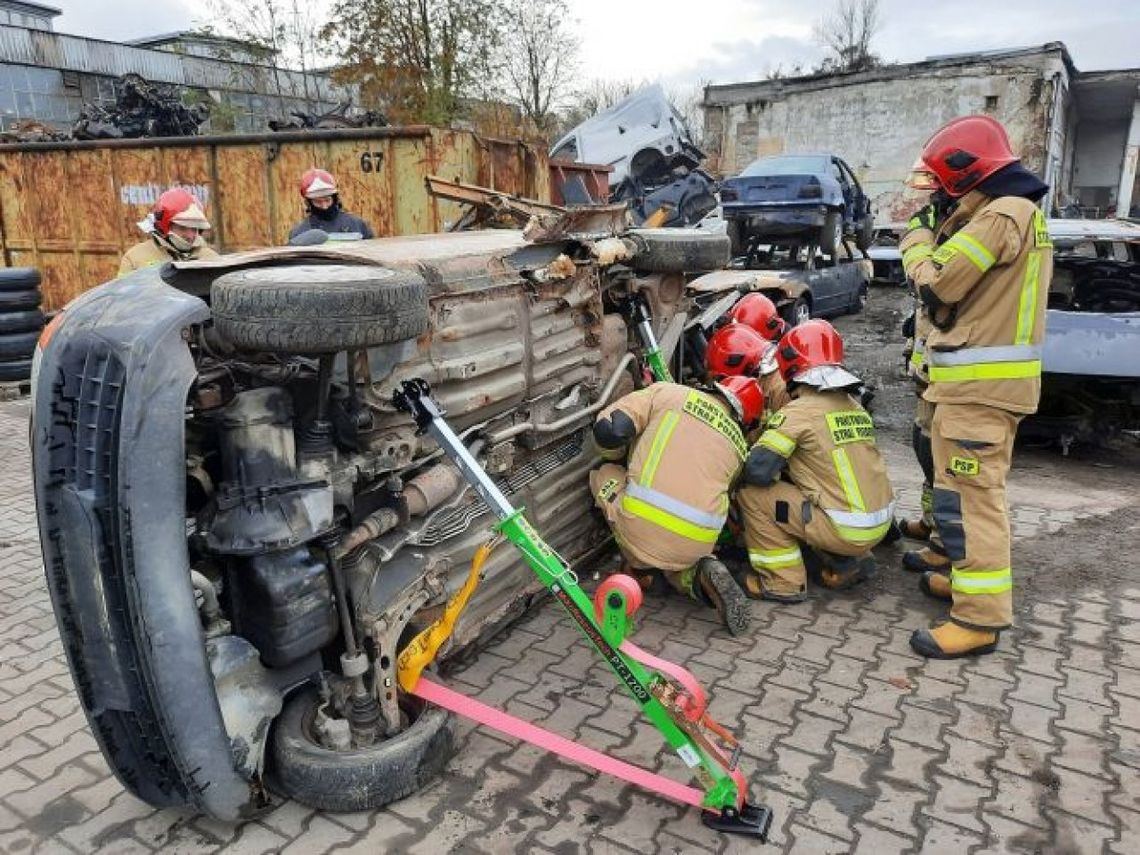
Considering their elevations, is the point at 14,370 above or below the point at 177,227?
below

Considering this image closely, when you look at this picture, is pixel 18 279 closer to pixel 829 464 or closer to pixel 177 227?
pixel 177 227

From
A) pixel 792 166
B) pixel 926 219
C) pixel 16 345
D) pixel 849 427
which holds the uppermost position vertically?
pixel 792 166

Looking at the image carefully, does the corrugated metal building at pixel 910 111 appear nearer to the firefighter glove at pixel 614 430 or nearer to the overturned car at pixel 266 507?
the firefighter glove at pixel 614 430

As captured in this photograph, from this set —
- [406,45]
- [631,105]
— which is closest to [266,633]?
[631,105]

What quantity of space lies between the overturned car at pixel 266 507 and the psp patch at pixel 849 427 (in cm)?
147

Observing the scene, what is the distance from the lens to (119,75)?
2662cm

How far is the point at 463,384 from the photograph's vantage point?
2.97 metres

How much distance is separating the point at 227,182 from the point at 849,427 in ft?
21.8

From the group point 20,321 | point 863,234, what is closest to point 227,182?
point 20,321

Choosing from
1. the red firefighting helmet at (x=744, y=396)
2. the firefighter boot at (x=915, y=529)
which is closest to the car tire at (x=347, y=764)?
the red firefighting helmet at (x=744, y=396)

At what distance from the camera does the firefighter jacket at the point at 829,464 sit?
3604 millimetres

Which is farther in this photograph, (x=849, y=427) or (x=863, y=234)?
(x=863, y=234)

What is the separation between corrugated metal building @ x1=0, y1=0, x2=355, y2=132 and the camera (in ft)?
59.8

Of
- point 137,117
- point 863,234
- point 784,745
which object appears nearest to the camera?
point 784,745
